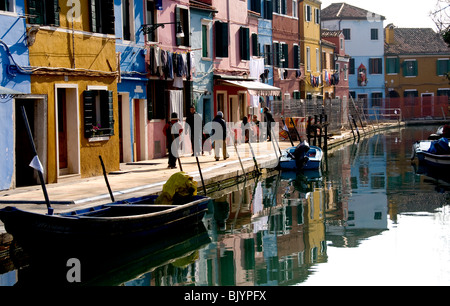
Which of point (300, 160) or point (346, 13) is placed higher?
point (346, 13)

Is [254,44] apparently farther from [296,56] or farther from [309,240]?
[309,240]

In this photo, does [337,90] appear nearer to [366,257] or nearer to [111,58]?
[111,58]

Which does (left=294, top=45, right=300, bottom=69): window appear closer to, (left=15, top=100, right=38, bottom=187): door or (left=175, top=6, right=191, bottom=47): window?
(left=175, top=6, right=191, bottom=47): window

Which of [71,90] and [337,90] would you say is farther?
[337,90]

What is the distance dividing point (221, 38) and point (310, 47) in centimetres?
1843

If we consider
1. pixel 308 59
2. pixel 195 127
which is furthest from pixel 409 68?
pixel 195 127

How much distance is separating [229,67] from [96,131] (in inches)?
557

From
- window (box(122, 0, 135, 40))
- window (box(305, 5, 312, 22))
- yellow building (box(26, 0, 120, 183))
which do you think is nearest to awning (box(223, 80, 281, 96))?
window (box(122, 0, 135, 40))

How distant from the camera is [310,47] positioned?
50.0 metres

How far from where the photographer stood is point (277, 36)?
4322cm

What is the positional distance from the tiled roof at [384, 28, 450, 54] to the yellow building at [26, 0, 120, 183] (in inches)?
2053

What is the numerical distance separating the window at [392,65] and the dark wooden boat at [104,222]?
56709 millimetres
